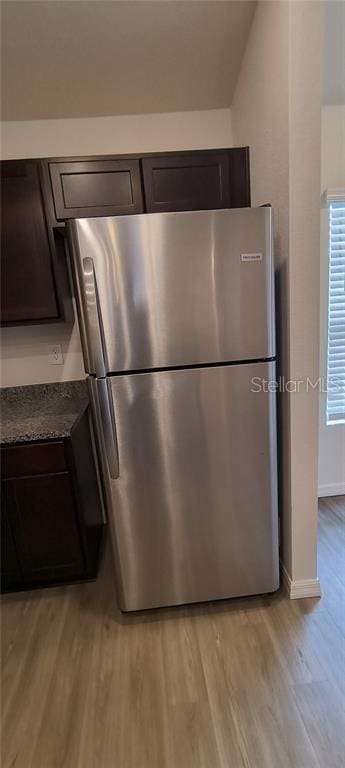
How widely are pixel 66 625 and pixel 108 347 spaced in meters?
1.31

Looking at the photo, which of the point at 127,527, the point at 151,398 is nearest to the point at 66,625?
the point at 127,527

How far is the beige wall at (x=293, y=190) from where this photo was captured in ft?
4.27

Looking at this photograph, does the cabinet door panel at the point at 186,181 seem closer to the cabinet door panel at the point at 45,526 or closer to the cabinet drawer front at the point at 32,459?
the cabinet drawer front at the point at 32,459

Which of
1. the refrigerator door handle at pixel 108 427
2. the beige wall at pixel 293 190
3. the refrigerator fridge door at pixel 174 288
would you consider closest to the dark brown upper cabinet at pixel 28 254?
the refrigerator fridge door at pixel 174 288

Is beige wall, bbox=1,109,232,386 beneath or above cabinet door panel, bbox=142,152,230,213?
above

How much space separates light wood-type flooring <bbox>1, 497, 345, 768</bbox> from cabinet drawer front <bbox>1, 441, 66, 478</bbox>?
2.24 feet

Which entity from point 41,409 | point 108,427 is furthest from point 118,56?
point 41,409

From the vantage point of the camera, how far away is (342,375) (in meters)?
2.35

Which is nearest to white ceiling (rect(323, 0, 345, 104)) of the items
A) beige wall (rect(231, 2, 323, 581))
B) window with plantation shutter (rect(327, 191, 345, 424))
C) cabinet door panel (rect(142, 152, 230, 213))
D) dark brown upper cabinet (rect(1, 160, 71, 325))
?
beige wall (rect(231, 2, 323, 581))

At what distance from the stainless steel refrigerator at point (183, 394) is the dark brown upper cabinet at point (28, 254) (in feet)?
2.01

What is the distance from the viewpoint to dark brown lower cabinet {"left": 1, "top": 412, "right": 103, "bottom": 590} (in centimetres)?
176

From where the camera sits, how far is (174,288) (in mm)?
1374

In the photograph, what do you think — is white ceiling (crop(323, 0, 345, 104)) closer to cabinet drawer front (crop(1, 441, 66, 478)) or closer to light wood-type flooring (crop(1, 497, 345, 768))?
cabinet drawer front (crop(1, 441, 66, 478))

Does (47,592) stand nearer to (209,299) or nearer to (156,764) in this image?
(156,764)
